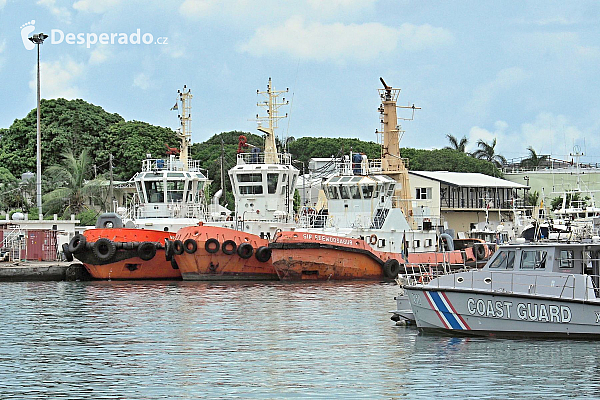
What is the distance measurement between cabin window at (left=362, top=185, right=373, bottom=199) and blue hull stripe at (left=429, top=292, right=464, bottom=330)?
1963 centimetres

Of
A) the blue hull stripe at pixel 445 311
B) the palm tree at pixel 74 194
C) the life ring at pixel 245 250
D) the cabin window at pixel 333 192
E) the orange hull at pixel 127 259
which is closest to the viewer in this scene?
the blue hull stripe at pixel 445 311

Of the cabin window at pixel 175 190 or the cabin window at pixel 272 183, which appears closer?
the cabin window at pixel 272 183

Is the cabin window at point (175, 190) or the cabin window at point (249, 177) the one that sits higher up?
the cabin window at point (249, 177)

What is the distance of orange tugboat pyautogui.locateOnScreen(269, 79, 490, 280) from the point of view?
1364 inches

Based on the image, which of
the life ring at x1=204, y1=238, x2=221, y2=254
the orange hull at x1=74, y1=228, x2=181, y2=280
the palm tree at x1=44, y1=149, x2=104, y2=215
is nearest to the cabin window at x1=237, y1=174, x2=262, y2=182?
the orange hull at x1=74, y1=228, x2=181, y2=280

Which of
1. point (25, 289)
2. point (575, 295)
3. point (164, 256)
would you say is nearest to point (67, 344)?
point (575, 295)

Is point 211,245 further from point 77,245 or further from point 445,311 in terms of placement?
point 445,311

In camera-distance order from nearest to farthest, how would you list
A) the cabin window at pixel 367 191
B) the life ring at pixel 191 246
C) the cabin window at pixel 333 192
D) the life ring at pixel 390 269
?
the life ring at pixel 191 246
the life ring at pixel 390 269
the cabin window at pixel 367 191
the cabin window at pixel 333 192

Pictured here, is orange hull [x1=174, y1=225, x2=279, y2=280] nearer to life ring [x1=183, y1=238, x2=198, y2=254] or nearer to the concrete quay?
Answer: life ring [x1=183, y1=238, x2=198, y2=254]

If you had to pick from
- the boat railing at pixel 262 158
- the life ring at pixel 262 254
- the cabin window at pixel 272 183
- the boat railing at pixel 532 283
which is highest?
the boat railing at pixel 262 158

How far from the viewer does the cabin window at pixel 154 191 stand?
136 ft

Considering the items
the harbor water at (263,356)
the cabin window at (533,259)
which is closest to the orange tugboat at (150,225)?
the harbor water at (263,356)

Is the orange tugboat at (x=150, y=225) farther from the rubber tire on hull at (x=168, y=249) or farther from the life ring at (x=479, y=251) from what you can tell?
the life ring at (x=479, y=251)

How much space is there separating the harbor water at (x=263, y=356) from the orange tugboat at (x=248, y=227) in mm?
8110
